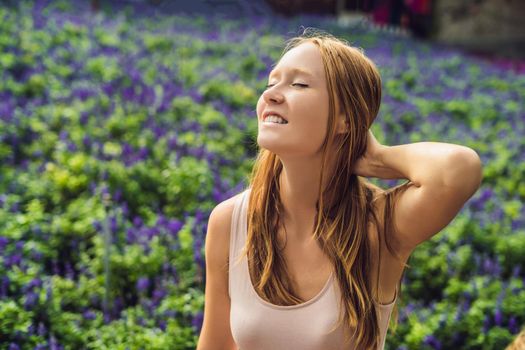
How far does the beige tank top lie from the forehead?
0.58 metres

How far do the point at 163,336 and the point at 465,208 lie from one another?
2486mm

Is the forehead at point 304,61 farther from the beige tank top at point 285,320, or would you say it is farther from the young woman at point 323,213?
the beige tank top at point 285,320

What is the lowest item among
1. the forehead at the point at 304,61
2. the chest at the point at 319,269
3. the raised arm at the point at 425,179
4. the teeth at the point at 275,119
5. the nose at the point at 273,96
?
the chest at the point at 319,269

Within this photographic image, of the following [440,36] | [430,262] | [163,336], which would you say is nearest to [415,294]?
[430,262]

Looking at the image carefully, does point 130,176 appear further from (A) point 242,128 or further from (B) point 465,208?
(B) point 465,208

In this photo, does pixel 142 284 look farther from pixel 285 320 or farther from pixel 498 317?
pixel 498 317

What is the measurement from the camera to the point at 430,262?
12.0 ft

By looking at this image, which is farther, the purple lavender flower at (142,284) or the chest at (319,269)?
the purple lavender flower at (142,284)

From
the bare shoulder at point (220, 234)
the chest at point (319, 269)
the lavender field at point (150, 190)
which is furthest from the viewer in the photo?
the lavender field at point (150, 190)

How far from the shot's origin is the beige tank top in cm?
180

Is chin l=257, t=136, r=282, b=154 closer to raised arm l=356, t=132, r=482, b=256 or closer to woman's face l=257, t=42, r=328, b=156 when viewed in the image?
woman's face l=257, t=42, r=328, b=156

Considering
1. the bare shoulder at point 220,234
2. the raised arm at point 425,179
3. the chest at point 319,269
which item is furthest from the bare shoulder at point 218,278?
the raised arm at point 425,179

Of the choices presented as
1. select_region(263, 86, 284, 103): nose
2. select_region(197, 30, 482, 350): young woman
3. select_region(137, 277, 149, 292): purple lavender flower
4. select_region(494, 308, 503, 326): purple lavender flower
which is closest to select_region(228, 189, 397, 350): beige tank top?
select_region(197, 30, 482, 350): young woman

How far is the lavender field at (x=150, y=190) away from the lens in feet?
9.66
